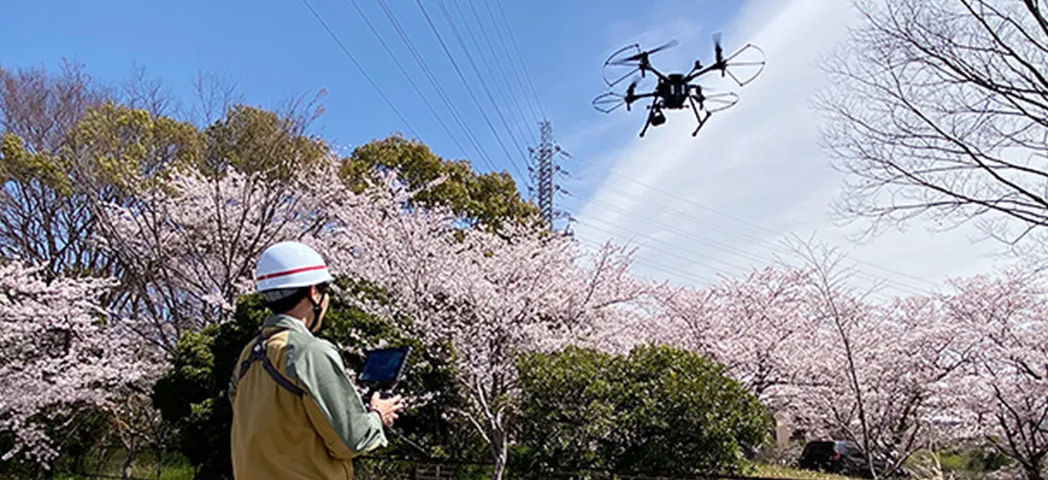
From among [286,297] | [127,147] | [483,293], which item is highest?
[127,147]

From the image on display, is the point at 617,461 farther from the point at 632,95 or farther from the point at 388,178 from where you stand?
the point at 388,178

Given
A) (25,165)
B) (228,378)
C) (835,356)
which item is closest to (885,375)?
(835,356)

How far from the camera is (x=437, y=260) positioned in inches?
307

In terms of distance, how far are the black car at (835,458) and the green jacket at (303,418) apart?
12.8m

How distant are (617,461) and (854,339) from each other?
6.36 meters

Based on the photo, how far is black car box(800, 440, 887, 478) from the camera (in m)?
12.7

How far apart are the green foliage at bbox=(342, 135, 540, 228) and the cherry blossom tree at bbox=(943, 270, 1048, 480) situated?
704 centimetres

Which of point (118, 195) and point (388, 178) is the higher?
point (388, 178)

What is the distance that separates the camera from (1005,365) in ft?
32.6

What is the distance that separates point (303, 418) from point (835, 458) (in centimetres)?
1321

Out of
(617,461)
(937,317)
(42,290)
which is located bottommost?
(617,461)

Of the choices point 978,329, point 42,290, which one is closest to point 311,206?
point 42,290

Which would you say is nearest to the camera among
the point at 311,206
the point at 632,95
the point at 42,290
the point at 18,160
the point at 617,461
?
the point at 632,95

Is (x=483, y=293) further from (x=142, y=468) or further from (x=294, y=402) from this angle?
(x=142, y=468)
